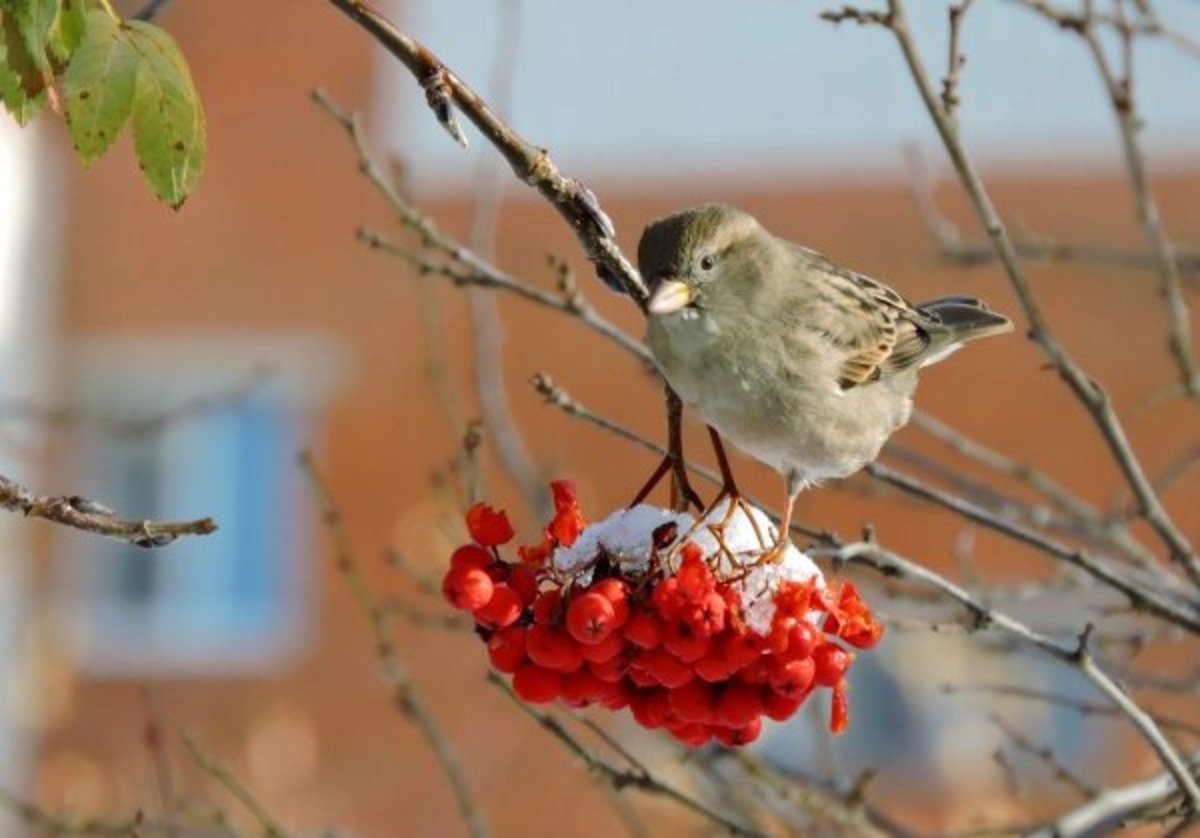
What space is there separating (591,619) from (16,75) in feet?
3.10

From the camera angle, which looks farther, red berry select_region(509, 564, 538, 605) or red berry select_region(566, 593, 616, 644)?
red berry select_region(509, 564, 538, 605)

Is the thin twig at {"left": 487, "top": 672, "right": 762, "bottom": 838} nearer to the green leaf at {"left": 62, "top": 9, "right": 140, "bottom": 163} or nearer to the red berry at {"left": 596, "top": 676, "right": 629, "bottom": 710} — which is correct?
the red berry at {"left": 596, "top": 676, "right": 629, "bottom": 710}

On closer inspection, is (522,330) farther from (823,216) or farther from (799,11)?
(799,11)

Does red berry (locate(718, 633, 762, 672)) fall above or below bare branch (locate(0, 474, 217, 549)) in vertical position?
below

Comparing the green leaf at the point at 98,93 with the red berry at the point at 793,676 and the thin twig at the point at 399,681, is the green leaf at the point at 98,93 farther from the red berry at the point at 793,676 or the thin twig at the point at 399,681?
the thin twig at the point at 399,681

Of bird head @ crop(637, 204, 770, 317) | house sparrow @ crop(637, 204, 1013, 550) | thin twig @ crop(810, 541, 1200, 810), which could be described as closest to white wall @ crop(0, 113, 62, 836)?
house sparrow @ crop(637, 204, 1013, 550)

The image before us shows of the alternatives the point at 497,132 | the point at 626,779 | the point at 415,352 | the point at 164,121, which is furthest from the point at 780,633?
the point at 415,352

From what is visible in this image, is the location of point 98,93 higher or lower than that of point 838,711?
higher

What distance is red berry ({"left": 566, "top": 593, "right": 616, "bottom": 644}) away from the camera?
2395 millimetres

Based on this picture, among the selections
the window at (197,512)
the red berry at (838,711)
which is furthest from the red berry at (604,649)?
the window at (197,512)

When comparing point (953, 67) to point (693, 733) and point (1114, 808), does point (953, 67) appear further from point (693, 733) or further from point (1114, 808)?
point (1114, 808)

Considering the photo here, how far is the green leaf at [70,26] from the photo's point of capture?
8.00ft

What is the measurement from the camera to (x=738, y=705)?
8.30 ft

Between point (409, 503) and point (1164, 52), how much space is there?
571 cm
